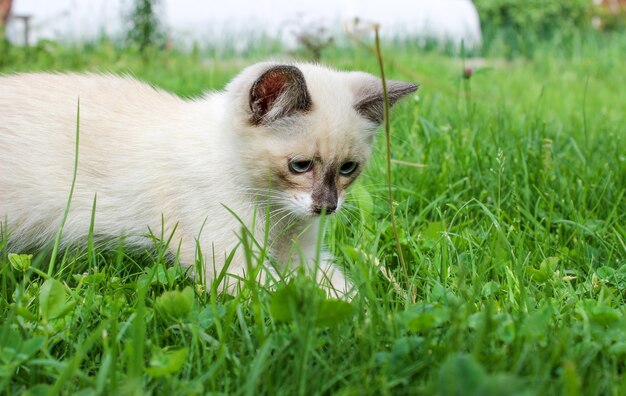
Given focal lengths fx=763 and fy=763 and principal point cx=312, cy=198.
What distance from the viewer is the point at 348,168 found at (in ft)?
8.27

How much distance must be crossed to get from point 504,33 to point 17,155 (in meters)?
6.23

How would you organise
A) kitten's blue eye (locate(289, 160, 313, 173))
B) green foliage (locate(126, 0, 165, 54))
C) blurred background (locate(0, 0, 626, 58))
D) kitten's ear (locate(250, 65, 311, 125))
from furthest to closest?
blurred background (locate(0, 0, 626, 58)) → green foliage (locate(126, 0, 165, 54)) → kitten's blue eye (locate(289, 160, 313, 173)) → kitten's ear (locate(250, 65, 311, 125))

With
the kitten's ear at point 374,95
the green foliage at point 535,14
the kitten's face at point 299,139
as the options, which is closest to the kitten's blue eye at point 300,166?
the kitten's face at point 299,139

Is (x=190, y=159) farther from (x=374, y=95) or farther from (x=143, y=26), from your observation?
(x=143, y=26)

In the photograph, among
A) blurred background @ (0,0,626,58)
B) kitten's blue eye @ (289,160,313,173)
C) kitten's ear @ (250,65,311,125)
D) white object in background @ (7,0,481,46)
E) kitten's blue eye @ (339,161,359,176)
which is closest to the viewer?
kitten's ear @ (250,65,311,125)

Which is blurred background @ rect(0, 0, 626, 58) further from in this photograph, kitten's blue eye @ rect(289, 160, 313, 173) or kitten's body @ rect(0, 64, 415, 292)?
kitten's blue eye @ rect(289, 160, 313, 173)

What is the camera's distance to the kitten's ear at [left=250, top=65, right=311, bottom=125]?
2.28m

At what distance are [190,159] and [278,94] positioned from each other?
0.38 metres

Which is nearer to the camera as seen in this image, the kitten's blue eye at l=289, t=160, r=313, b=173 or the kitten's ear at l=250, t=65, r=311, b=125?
the kitten's ear at l=250, t=65, r=311, b=125

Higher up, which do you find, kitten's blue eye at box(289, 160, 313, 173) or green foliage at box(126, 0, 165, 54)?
green foliage at box(126, 0, 165, 54)

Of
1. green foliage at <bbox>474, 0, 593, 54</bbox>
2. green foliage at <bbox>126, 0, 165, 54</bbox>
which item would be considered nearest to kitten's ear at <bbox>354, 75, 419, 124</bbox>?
green foliage at <bbox>126, 0, 165, 54</bbox>

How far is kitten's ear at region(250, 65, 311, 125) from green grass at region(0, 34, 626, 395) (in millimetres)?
422

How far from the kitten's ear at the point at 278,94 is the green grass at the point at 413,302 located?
422 mm

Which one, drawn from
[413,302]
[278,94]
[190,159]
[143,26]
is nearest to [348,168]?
[278,94]
